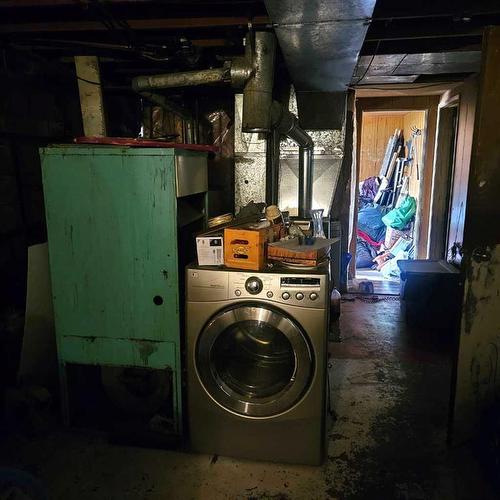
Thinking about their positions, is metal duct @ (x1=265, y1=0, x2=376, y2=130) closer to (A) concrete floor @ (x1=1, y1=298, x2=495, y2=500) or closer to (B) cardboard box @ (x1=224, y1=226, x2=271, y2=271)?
(B) cardboard box @ (x1=224, y1=226, x2=271, y2=271)

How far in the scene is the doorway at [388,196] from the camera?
634cm

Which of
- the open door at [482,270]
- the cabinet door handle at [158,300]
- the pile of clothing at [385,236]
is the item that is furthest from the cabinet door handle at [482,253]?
the pile of clothing at [385,236]

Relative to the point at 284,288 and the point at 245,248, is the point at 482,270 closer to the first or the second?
the point at 284,288

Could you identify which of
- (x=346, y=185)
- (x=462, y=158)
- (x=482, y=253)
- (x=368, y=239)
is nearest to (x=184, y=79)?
(x=482, y=253)

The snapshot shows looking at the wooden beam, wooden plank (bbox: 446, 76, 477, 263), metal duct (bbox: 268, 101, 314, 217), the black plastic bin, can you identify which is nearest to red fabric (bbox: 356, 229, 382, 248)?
wooden plank (bbox: 446, 76, 477, 263)

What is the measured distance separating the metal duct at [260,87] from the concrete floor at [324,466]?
1.94 meters

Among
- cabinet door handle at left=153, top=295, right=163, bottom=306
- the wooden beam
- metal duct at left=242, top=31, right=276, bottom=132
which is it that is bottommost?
cabinet door handle at left=153, top=295, right=163, bottom=306

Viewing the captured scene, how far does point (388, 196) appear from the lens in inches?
301

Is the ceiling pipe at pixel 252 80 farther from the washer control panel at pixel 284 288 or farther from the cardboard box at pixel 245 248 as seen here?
the washer control panel at pixel 284 288

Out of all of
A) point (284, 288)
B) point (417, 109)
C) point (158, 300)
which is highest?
point (417, 109)

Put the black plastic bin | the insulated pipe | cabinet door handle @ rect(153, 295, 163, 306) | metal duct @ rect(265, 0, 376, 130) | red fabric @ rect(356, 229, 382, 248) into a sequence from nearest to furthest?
1. metal duct @ rect(265, 0, 376, 130)
2. cabinet door handle @ rect(153, 295, 163, 306)
3. the insulated pipe
4. the black plastic bin
5. red fabric @ rect(356, 229, 382, 248)

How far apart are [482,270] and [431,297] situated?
6.33ft

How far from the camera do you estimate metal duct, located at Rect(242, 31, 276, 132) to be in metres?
2.50

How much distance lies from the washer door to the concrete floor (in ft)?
1.21
